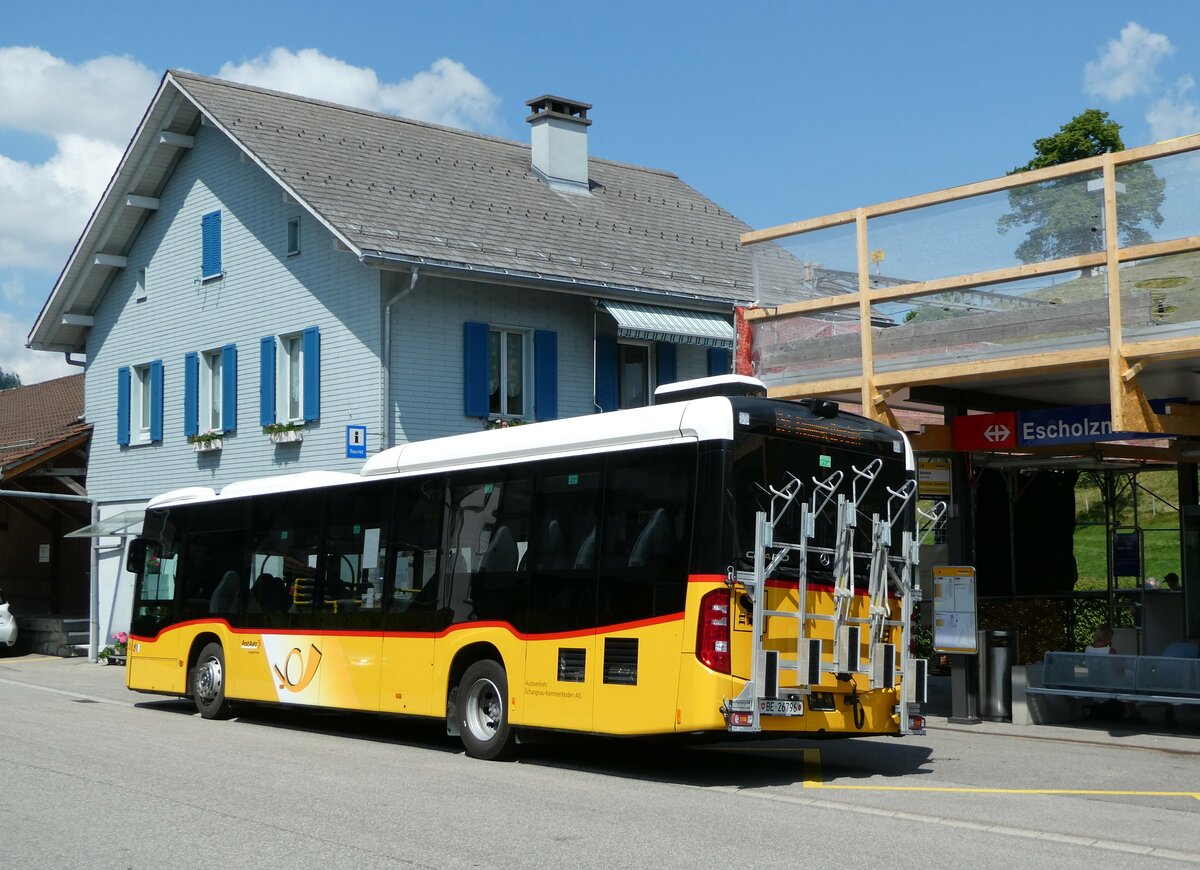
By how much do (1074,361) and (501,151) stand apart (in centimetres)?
1930

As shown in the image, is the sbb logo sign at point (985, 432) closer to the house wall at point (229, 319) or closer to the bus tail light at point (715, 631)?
the bus tail light at point (715, 631)

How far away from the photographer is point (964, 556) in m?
16.4

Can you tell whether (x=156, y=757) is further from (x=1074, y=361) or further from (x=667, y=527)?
(x=1074, y=361)

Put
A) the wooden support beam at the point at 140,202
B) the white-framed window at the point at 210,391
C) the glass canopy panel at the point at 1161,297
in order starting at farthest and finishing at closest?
the wooden support beam at the point at 140,202 → the white-framed window at the point at 210,391 → the glass canopy panel at the point at 1161,297

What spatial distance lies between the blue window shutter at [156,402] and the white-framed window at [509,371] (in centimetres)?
849

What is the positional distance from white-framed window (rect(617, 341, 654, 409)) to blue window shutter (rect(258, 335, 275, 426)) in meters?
6.24

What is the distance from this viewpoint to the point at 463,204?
26.8 metres

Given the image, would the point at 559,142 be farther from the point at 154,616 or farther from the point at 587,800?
the point at 587,800

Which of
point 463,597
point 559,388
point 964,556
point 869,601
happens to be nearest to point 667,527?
point 869,601

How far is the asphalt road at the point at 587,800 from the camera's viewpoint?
8133 millimetres

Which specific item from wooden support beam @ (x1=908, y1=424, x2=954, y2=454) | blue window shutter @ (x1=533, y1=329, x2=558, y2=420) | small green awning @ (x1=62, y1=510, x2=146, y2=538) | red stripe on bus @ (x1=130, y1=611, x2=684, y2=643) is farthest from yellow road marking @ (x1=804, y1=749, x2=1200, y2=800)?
small green awning @ (x1=62, y1=510, x2=146, y2=538)

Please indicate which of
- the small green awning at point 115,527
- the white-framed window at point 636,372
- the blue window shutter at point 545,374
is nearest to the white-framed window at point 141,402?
the small green awning at point 115,527

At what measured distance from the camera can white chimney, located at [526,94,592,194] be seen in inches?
1211

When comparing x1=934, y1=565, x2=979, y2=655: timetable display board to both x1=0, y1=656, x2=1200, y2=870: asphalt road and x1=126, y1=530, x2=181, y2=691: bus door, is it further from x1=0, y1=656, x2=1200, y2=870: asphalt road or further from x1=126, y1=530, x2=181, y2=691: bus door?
x1=126, y1=530, x2=181, y2=691: bus door
